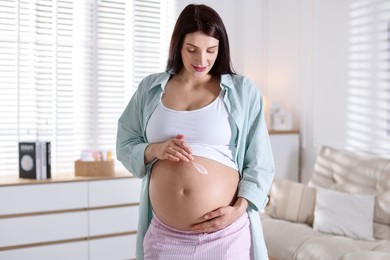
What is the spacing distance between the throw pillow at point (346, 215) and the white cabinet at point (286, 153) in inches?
31.1

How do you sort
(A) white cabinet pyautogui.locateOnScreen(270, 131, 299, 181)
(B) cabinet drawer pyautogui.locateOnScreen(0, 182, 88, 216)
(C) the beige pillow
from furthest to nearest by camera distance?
1. (A) white cabinet pyautogui.locateOnScreen(270, 131, 299, 181)
2. (C) the beige pillow
3. (B) cabinet drawer pyautogui.locateOnScreen(0, 182, 88, 216)

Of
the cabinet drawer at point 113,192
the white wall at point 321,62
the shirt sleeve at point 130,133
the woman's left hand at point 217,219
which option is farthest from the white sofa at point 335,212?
the shirt sleeve at point 130,133

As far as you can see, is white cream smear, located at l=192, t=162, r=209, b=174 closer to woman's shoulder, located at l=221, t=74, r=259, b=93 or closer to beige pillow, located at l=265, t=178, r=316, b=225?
woman's shoulder, located at l=221, t=74, r=259, b=93

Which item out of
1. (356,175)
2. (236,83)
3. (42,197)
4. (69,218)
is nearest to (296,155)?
(356,175)

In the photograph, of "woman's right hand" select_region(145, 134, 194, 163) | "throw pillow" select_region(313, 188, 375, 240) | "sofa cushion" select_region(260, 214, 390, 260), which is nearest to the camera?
"woman's right hand" select_region(145, 134, 194, 163)

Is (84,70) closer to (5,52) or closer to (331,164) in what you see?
(5,52)

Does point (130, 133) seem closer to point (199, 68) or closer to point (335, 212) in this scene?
point (199, 68)

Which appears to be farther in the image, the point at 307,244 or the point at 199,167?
the point at 307,244

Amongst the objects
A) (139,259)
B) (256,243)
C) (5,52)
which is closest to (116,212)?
(5,52)

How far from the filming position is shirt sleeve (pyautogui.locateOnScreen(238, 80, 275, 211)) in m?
1.45

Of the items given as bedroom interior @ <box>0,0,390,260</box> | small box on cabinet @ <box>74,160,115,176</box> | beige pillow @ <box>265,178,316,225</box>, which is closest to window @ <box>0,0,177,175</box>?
bedroom interior @ <box>0,0,390,260</box>

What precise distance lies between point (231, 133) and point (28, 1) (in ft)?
7.89

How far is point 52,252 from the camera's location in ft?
10.2

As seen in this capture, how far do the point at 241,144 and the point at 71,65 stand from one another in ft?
7.57
